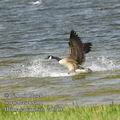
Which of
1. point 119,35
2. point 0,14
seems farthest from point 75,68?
point 0,14

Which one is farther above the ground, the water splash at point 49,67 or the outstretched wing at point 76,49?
the outstretched wing at point 76,49

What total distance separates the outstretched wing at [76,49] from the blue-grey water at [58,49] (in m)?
0.49

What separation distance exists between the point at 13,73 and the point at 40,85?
243 centimetres

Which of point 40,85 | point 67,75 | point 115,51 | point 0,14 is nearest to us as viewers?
point 40,85

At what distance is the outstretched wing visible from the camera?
16144 mm

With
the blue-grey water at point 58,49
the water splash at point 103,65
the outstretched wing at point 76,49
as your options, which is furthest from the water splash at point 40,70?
the water splash at point 103,65

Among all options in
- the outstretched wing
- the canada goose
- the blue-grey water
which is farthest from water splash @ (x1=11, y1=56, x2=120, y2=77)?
the outstretched wing

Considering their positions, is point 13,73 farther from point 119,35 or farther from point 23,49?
point 119,35

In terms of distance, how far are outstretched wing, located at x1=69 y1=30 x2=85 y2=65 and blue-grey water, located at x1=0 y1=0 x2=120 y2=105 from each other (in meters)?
0.49

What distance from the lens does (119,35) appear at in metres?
22.8

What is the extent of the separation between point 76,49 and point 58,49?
179 inches

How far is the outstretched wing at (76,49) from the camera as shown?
16144 mm

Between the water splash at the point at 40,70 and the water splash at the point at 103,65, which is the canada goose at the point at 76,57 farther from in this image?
the water splash at the point at 103,65

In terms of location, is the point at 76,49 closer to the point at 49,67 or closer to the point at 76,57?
the point at 76,57
